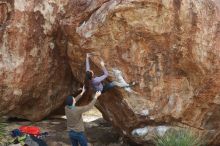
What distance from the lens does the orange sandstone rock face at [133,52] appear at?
10.9m

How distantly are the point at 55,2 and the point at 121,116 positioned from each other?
→ 3.52 metres

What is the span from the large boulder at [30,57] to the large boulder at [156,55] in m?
1.02

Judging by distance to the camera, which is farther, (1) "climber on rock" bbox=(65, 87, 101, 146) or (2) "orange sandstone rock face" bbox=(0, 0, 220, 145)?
(2) "orange sandstone rock face" bbox=(0, 0, 220, 145)

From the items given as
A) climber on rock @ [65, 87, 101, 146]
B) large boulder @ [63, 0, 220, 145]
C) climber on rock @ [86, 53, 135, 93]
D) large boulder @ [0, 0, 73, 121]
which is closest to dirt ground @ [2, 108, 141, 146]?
large boulder @ [0, 0, 73, 121]

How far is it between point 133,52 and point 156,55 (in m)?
0.56

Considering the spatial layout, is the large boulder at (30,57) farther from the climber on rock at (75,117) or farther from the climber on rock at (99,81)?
the climber on rock at (75,117)

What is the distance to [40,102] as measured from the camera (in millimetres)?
13375

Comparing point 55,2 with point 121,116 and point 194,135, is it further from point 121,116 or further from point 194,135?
point 194,135

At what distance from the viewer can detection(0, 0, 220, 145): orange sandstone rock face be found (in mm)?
10883

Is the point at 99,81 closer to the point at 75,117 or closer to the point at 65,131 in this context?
the point at 75,117

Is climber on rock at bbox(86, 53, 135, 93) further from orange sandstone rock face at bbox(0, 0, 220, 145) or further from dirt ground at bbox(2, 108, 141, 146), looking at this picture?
dirt ground at bbox(2, 108, 141, 146)

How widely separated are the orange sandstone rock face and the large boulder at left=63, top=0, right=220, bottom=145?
0.02 meters

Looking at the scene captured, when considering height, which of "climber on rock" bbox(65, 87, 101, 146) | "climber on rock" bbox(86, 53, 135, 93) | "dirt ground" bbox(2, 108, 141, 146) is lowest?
"dirt ground" bbox(2, 108, 141, 146)

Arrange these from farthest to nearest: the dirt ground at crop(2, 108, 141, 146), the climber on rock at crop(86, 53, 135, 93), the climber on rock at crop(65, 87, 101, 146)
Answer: the dirt ground at crop(2, 108, 141, 146), the climber on rock at crop(86, 53, 135, 93), the climber on rock at crop(65, 87, 101, 146)
